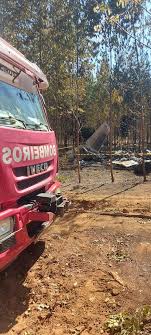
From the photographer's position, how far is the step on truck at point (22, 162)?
3627mm

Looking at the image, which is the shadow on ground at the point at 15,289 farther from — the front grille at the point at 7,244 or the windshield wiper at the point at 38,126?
the windshield wiper at the point at 38,126

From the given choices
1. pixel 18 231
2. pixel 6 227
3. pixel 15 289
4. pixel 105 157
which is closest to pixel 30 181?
pixel 18 231

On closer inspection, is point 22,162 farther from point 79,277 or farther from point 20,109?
point 79,277

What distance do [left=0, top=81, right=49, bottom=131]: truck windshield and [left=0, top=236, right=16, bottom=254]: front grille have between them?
1.09 meters

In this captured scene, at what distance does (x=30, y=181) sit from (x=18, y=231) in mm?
647

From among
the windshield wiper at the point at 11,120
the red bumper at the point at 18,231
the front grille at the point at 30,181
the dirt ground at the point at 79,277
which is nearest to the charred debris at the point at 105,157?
the dirt ground at the point at 79,277

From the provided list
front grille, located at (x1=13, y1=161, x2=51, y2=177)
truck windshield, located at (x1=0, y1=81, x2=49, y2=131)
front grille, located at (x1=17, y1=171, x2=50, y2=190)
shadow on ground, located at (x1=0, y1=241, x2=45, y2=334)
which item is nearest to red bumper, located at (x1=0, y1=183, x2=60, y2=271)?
front grille, located at (x1=17, y1=171, x2=50, y2=190)

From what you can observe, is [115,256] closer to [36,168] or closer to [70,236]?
[70,236]

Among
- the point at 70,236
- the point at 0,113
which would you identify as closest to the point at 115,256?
the point at 70,236

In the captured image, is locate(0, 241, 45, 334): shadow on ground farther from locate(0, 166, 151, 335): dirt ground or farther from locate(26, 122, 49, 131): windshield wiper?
locate(26, 122, 49, 131): windshield wiper

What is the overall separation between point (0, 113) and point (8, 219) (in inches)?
42.3

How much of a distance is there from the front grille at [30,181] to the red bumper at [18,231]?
22 cm

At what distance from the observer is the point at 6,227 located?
142 inches

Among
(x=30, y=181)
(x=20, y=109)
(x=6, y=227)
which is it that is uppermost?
(x=20, y=109)
